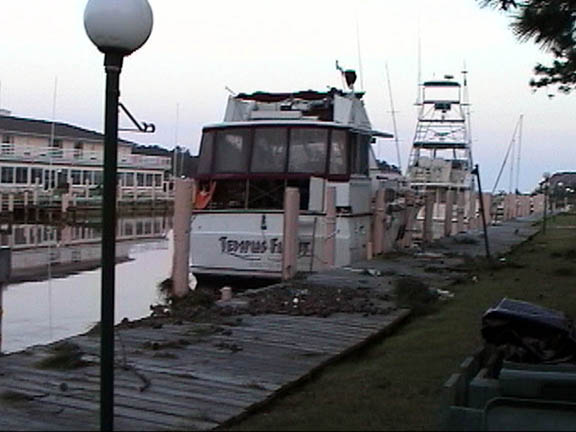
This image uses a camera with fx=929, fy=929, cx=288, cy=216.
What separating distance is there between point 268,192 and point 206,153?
1563 mm

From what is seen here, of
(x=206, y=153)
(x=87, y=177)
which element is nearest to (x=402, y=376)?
(x=206, y=153)

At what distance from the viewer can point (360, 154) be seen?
1975cm

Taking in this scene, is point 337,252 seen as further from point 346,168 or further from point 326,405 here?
point 326,405

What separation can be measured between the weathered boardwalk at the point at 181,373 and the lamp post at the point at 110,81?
0.59 meters

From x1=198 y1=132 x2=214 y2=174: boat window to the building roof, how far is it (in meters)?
47.4

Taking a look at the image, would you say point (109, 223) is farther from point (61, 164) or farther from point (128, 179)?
point (128, 179)

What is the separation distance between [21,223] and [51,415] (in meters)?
41.3

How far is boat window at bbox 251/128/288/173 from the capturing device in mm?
18125

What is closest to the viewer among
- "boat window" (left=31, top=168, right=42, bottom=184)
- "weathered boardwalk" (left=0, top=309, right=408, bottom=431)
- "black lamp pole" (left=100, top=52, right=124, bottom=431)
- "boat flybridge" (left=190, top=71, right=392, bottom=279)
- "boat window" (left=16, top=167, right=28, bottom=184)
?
A: "black lamp pole" (left=100, top=52, right=124, bottom=431)

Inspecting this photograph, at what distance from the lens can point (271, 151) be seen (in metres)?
18.2

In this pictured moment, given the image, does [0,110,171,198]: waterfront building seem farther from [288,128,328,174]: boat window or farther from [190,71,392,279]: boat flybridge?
[288,128,328,174]: boat window

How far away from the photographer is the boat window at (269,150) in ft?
59.5

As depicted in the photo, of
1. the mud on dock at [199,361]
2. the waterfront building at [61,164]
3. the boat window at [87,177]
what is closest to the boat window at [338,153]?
the mud on dock at [199,361]

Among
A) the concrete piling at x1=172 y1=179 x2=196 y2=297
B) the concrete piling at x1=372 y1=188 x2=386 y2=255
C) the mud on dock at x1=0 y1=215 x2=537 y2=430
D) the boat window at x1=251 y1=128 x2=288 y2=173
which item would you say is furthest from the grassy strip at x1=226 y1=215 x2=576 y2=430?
the concrete piling at x1=372 y1=188 x2=386 y2=255
